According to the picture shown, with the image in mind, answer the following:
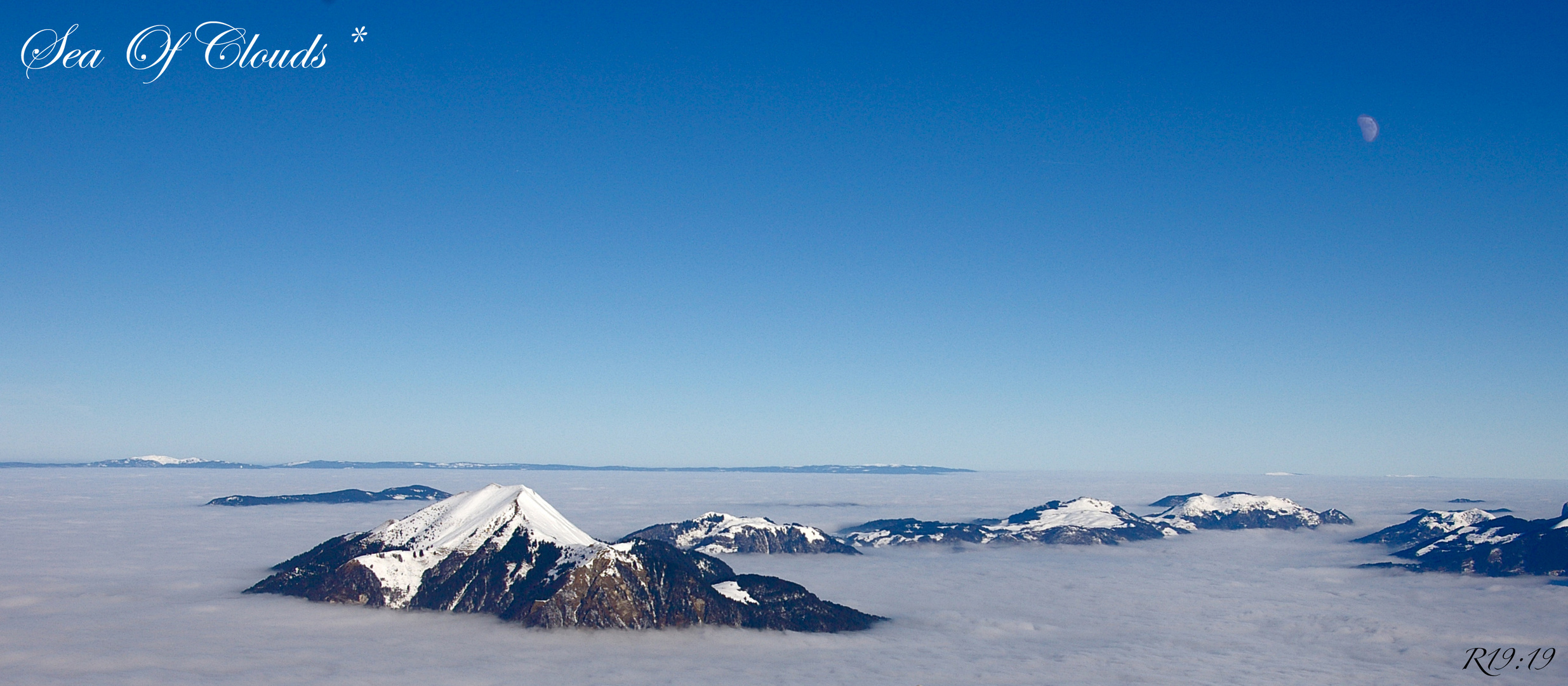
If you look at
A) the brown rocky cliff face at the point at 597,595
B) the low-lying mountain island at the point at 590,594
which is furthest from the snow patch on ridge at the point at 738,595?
the brown rocky cliff face at the point at 597,595

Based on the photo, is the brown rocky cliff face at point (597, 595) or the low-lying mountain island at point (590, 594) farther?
the low-lying mountain island at point (590, 594)

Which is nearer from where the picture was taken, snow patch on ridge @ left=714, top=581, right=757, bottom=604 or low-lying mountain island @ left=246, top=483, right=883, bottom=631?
low-lying mountain island @ left=246, top=483, right=883, bottom=631

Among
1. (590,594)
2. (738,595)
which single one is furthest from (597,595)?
(738,595)

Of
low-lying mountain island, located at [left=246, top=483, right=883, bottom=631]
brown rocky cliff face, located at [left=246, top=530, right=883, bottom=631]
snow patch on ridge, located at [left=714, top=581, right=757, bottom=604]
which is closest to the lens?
brown rocky cliff face, located at [left=246, top=530, right=883, bottom=631]

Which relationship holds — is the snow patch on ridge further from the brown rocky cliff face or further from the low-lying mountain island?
the brown rocky cliff face

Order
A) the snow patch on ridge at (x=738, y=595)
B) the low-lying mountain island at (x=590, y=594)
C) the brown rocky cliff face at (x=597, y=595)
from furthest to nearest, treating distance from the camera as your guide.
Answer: the snow patch on ridge at (x=738, y=595) < the low-lying mountain island at (x=590, y=594) < the brown rocky cliff face at (x=597, y=595)

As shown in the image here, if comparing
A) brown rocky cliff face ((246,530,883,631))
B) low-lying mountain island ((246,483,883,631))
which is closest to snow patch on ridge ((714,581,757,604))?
low-lying mountain island ((246,483,883,631))

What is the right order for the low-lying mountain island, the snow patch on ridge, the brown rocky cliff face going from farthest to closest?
the snow patch on ridge → the low-lying mountain island → the brown rocky cliff face

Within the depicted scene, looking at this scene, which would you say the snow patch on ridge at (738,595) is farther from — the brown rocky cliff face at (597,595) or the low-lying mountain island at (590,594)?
the brown rocky cliff face at (597,595)

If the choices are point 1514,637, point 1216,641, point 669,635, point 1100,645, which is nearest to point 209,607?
point 669,635

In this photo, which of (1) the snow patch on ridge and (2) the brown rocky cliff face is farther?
(1) the snow patch on ridge

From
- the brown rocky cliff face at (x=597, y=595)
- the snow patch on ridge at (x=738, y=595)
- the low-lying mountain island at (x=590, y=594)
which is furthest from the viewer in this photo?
the snow patch on ridge at (x=738, y=595)
